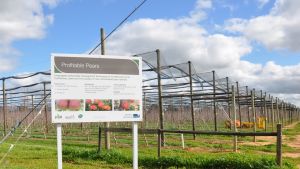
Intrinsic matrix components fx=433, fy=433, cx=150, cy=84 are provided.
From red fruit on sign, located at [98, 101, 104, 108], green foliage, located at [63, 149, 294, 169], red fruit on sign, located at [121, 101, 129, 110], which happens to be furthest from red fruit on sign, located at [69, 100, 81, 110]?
green foliage, located at [63, 149, 294, 169]

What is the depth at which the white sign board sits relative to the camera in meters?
6.81

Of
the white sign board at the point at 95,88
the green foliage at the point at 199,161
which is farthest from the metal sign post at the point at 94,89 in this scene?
the green foliage at the point at 199,161

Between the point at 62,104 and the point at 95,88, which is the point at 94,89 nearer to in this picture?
the point at 95,88

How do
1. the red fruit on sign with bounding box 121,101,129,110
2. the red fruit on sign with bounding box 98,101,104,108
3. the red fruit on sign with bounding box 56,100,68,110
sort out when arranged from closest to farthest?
the red fruit on sign with bounding box 56,100,68,110 → the red fruit on sign with bounding box 98,101,104,108 → the red fruit on sign with bounding box 121,101,129,110

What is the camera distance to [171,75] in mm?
19781

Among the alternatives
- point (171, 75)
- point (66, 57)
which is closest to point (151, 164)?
point (66, 57)

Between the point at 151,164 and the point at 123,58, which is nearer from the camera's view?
the point at 123,58

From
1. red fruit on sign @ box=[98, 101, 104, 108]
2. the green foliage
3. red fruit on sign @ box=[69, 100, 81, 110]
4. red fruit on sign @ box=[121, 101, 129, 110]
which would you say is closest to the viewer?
red fruit on sign @ box=[69, 100, 81, 110]

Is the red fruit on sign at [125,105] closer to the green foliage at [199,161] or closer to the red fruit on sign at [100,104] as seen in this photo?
the red fruit on sign at [100,104]

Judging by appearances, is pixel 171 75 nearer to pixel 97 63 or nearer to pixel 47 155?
pixel 47 155

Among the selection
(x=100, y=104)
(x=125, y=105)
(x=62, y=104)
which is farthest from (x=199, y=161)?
(x=62, y=104)

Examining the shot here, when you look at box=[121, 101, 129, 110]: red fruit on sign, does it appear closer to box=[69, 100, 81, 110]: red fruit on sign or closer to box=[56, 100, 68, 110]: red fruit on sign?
box=[69, 100, 81, 110]: red fruit on sign

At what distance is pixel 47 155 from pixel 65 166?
2.58m

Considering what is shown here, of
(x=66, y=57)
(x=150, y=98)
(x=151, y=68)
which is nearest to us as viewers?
(x=66, y=57)
